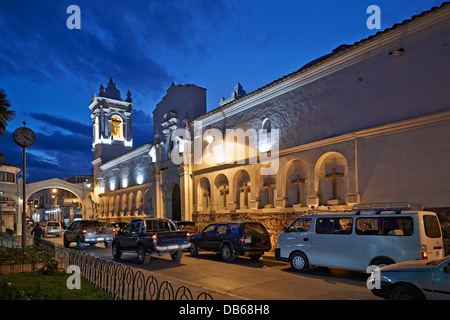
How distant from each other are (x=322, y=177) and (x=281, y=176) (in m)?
2.20

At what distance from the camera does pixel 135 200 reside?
33.0 m

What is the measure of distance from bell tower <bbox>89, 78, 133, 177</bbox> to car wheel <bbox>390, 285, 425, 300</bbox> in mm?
36791

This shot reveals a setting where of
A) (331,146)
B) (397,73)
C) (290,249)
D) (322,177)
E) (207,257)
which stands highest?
(397,73)

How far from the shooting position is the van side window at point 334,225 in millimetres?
10578

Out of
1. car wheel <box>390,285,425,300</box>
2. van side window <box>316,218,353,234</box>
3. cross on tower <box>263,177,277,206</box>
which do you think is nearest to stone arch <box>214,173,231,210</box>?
cross on tower <box>263,177,277,206</box>

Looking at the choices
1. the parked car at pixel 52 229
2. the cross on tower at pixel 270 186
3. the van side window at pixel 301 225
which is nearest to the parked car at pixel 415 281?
the van side window at pixel 301 225

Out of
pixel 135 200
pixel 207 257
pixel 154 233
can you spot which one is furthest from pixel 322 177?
pixel 135 200

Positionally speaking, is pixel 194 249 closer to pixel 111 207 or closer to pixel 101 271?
pixel 101 271

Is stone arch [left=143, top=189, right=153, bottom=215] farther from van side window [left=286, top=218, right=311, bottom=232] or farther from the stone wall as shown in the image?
van side window [left=286, top=218, right=311, bottom=232]

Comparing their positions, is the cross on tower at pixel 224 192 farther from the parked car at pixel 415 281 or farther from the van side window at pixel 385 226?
the parked car at pixel 415 281

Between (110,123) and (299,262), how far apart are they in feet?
107

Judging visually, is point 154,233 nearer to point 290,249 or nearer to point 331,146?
point 290,249

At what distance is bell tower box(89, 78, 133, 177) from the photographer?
39125 mm

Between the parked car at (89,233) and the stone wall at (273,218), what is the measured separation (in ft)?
18.3
